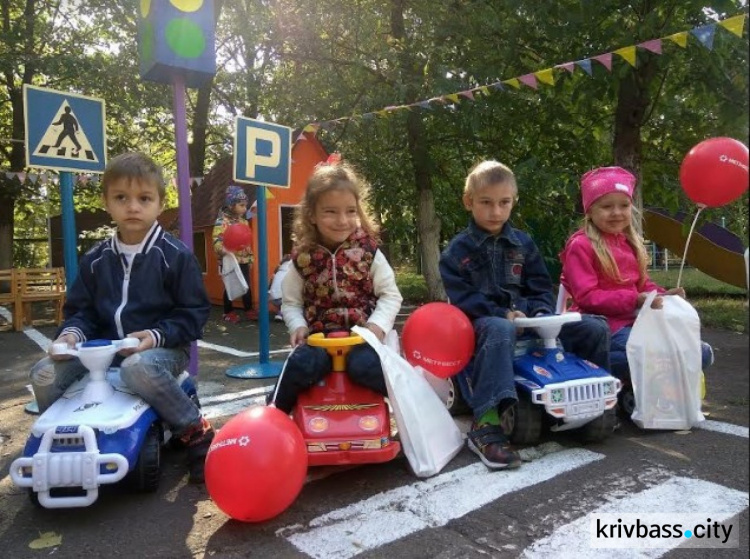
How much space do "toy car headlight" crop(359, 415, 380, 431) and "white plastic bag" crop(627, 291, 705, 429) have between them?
1.38 m

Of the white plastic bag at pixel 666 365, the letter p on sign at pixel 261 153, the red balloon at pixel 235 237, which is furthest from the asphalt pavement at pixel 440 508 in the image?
the red balloon at pixel 235 237

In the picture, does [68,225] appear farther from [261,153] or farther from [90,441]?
[90,441]

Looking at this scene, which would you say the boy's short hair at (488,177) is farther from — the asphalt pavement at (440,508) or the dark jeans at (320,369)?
the asphalt pavement at (440,508)

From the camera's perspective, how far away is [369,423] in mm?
2631

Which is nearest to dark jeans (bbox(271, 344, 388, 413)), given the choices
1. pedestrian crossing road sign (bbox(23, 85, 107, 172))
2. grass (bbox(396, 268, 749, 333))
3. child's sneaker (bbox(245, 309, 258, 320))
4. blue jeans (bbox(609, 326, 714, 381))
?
blue jeans (bbox(609, 326, 714, 381))

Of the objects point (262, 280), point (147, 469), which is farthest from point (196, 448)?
point (262, 280)

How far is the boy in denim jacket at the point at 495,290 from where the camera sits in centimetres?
293

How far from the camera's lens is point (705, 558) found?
1896mm

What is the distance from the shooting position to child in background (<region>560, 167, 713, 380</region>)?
3451mm

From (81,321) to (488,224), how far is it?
2216mm

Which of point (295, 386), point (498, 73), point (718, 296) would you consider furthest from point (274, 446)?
point (718, 296)

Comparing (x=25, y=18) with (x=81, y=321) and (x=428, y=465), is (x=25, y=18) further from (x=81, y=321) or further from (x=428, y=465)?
(x=428, y=465)

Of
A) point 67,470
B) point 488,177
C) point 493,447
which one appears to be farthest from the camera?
point 488,177

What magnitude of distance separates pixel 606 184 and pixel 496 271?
875 mm
